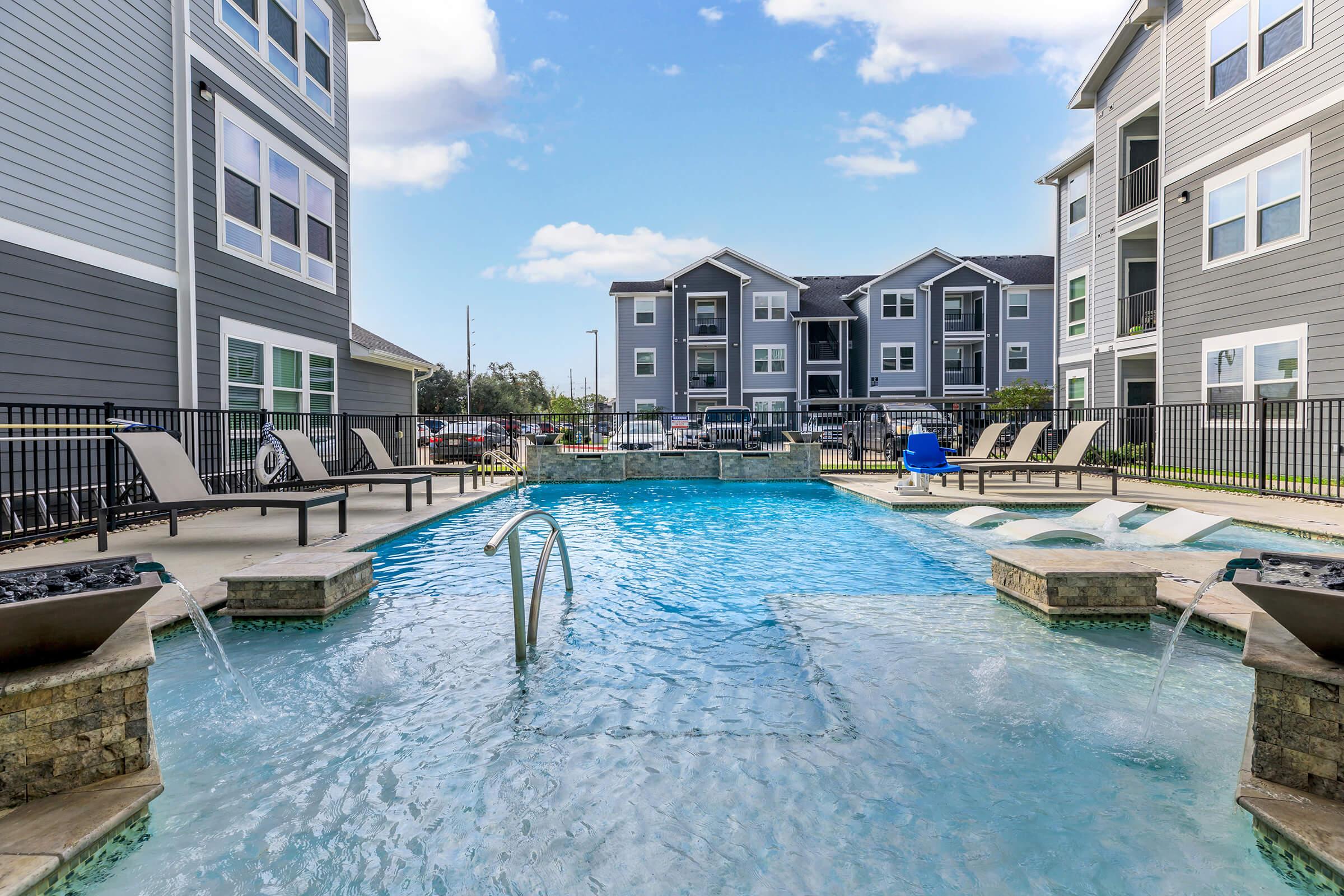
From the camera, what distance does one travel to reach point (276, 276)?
1204 cm

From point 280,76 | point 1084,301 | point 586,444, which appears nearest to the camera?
point 280,76

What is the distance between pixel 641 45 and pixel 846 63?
6964 mm

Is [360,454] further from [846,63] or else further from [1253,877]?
[846,63]

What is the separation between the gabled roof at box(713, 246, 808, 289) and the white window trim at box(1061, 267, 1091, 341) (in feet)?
47.6

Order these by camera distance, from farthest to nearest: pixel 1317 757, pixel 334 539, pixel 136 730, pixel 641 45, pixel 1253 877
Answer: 1. pixel 641 45
2. pixel 334 539
3. pixel 136 730
4. pixel 1317 757
5. pixel 1253 877

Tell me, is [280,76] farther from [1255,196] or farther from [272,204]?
[1255,196]

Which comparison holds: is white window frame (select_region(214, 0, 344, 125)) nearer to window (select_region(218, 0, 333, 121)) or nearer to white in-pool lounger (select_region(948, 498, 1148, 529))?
window (select_region(218, 0, 333, 121))

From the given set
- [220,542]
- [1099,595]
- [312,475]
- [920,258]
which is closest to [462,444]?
[312,475]

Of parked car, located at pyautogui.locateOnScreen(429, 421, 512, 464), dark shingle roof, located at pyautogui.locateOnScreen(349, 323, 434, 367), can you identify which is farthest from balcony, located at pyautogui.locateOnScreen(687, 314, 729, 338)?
dark shingle roof, located at pyautogui.locateOnScreen(349, 323, 434, 367)

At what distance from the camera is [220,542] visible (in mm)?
7016

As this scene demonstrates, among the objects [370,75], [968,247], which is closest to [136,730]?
[370,75]

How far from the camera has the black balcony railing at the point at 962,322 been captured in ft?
111

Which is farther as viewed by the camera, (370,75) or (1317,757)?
(370,75)

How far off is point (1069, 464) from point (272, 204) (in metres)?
14.2
